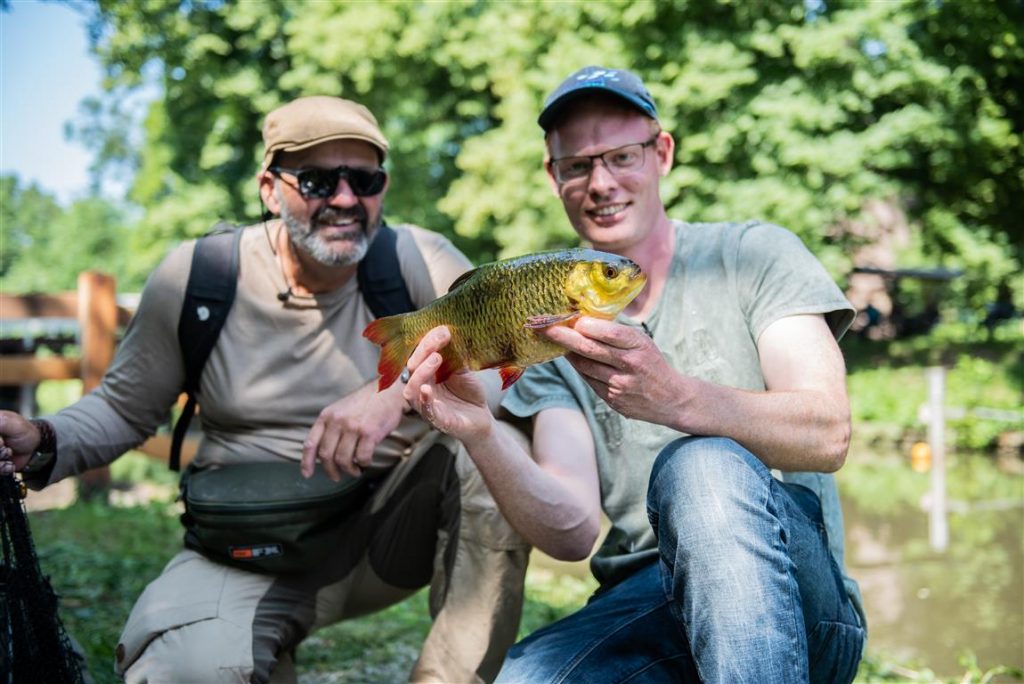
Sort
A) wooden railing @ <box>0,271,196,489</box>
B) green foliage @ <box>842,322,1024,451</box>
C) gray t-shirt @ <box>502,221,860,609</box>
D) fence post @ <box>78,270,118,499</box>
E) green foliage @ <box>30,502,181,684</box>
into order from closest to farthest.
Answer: gray t-shirt @ <box>502,221,860,609</box>, green foliage @ <box>30,502,181,684</box>, wooden railing @ <box>0,271,196,489</box>, fence post @ <box>78,270,118,499</box>, green foliage @ <box>842,322,1024,451</box>

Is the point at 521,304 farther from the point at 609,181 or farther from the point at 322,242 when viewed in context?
the point at 322,242

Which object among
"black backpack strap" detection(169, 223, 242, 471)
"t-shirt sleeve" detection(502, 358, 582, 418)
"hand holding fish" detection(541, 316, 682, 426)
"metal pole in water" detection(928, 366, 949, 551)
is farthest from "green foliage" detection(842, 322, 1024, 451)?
"hand holding fish" detection(541, 316, 682, 426)

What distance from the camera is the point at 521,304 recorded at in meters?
2.11

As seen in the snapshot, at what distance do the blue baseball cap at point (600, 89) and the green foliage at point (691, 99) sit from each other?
10.4 meters

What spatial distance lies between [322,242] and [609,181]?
1093mm

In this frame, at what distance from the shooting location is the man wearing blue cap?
6.55 ft

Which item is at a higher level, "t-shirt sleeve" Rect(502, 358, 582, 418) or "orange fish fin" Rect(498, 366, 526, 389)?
"orange fish fin" Rect(498, 366, 526, 389)

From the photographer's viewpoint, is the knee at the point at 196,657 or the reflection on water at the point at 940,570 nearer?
the knee at the point at 196,657

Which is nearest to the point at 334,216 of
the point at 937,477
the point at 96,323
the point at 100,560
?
the point at 100,560

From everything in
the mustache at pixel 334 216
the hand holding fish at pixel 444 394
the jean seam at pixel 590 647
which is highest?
the mustache at pixel 334 216

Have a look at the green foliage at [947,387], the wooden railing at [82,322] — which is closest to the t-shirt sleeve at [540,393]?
the wooden railing at [82,322]

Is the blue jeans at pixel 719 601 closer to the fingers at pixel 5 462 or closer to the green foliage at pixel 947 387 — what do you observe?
the fingers at pixel 5 462

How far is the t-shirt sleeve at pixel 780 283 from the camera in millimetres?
2615

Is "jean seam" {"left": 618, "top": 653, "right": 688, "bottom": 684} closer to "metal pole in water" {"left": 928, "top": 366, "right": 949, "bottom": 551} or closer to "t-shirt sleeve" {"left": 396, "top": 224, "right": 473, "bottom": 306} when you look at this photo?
"t-shirt sleeve" {"left": 396, "top": 224, "right": 473, "bottom": 306}
